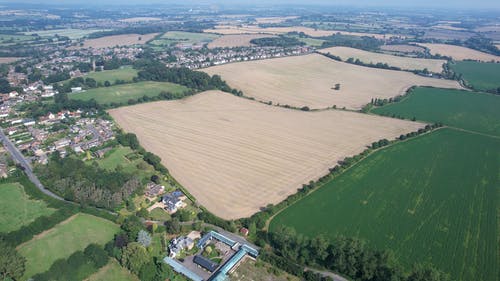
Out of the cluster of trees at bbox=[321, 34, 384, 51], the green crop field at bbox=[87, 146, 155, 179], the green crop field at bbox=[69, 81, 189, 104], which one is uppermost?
the cluster of trees at bbox=[321, 34, 384, 51]

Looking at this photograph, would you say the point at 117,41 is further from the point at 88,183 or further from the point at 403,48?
the point at 403,48

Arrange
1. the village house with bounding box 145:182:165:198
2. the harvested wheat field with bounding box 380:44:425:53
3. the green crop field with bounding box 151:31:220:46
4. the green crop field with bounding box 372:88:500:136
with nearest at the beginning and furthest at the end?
the village house with bounding box 145:182:165:198, the green crop field with bounding box 372:88:500:136, the harvested wheat field with bounding box 380:44:425:53, the green crop field with bounding box 151:31:220:46

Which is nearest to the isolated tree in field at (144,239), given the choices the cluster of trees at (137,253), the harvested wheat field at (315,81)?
the cluster of trees at (137,253)

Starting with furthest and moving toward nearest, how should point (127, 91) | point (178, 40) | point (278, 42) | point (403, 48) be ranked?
point (178, 40)
point (278, 42)
point (403, 48)
point (127, 91)

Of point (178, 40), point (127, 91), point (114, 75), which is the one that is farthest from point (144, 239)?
point (178, 40)

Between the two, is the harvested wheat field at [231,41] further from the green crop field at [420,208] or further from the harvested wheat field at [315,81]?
the green crop field at [420,208]

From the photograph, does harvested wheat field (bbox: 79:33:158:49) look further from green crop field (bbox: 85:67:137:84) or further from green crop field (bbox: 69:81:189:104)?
green crop field (bbox: 69:81:189:104)

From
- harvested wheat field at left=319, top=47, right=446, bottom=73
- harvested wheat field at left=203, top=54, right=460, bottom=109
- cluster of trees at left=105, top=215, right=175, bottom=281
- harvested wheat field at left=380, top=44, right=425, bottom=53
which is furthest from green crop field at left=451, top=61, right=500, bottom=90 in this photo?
cluster of trees at left=105, top=215, right=175, bottom=281

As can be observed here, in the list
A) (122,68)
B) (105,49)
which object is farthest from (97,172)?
(105,49)
